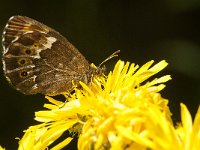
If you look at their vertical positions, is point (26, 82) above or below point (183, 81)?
above

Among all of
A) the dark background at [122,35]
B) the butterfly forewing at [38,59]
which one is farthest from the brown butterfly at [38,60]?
the dark background at [122,35]

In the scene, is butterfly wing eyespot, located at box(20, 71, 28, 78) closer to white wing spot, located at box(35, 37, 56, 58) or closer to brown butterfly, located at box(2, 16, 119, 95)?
brown butterfly, located at box(2, 16, 119, 95)

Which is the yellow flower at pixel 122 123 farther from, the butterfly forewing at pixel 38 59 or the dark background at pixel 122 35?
the dark background at pixel 122 35

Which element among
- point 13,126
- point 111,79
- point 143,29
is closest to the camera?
point 111,79

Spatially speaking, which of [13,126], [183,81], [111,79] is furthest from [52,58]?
[183,81]

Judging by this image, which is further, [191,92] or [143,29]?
[143,29]

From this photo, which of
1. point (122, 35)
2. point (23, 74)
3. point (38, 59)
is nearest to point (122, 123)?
point (23, 74)

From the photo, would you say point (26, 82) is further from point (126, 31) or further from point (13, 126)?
point (126, 31)

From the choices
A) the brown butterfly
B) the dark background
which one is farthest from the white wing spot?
the dark background

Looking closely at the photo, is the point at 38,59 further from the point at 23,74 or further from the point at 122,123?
the point at 122,123
